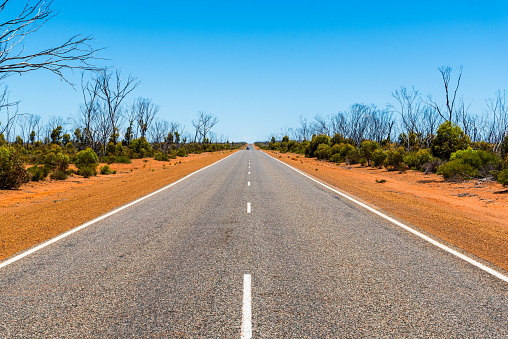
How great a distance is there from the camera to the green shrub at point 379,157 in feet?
103

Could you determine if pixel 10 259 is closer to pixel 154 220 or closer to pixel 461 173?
pixel 154 220

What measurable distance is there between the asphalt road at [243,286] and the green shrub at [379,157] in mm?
25147

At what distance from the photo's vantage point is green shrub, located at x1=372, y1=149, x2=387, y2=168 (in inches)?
1236

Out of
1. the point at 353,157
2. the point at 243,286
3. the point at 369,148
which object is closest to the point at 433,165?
the point at 369,148

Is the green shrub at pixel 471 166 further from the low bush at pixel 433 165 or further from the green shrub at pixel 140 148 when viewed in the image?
the green shrub at pixel 140 148

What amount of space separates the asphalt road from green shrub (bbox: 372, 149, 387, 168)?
25147 millimetres

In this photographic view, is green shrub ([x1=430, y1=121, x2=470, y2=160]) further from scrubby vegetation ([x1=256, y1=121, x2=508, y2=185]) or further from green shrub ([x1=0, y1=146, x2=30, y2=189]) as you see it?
green shrub ([x1=0, y1=146, x2=30, y2=189])

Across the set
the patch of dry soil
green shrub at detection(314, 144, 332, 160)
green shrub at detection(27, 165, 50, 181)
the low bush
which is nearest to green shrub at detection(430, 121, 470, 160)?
the low bush

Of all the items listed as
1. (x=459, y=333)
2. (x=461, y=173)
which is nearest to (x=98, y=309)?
(x=459, y=333)

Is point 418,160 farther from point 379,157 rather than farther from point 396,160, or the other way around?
point 379,157

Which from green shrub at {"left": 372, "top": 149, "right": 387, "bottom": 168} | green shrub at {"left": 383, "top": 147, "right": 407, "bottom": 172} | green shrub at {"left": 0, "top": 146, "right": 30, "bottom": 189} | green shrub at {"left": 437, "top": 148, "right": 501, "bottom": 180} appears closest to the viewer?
green shrub at {"left": 0, "top": 146, "right": 30, "bottom": 189}

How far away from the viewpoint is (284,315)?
11.9 ft

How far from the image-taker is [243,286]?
4.38m

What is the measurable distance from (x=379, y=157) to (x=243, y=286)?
29.6m
